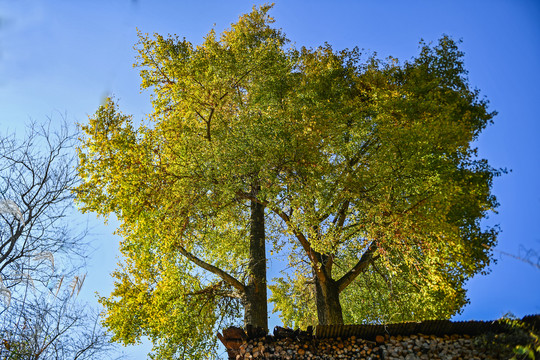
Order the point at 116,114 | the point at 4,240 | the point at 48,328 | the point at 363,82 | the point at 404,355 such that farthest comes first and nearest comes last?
1. the point at 363,82
2. the point at 116,114
3. the point at 48,328
4. the point at 4,240
5. the point at 404,355

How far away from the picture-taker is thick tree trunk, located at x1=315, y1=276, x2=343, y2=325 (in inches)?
381

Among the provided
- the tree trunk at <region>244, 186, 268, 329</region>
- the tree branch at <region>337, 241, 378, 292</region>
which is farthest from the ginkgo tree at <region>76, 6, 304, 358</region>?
the tree branch at <region>337, 241, 378, 292</region>

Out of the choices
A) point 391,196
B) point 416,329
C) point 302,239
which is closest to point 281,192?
point 302,239

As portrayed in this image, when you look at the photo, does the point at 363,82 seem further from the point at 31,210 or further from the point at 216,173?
the point at 31,210

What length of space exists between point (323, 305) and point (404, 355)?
3.83 metres

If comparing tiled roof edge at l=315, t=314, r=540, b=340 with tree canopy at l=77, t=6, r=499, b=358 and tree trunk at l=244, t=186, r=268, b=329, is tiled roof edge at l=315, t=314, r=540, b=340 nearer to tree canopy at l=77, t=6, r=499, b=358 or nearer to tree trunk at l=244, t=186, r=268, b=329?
tree canopy at l=77, t=6, r=499, b=358

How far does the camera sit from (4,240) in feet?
25.1

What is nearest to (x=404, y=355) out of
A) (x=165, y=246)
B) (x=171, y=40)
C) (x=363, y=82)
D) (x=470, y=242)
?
(x=470, y=242)

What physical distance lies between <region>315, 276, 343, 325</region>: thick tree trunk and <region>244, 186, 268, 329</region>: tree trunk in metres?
1.45

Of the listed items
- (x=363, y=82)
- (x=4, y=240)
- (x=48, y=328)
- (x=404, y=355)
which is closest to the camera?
(x=404, y=355)

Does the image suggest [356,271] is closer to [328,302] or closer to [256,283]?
[328,302]

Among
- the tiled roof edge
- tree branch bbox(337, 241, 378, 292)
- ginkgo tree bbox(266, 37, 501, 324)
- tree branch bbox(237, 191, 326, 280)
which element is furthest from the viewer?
tree branch bbox(337, 241, 378, 292)

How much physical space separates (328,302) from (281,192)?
3.15 meters

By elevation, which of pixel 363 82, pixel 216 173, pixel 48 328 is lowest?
pixel 48 328
